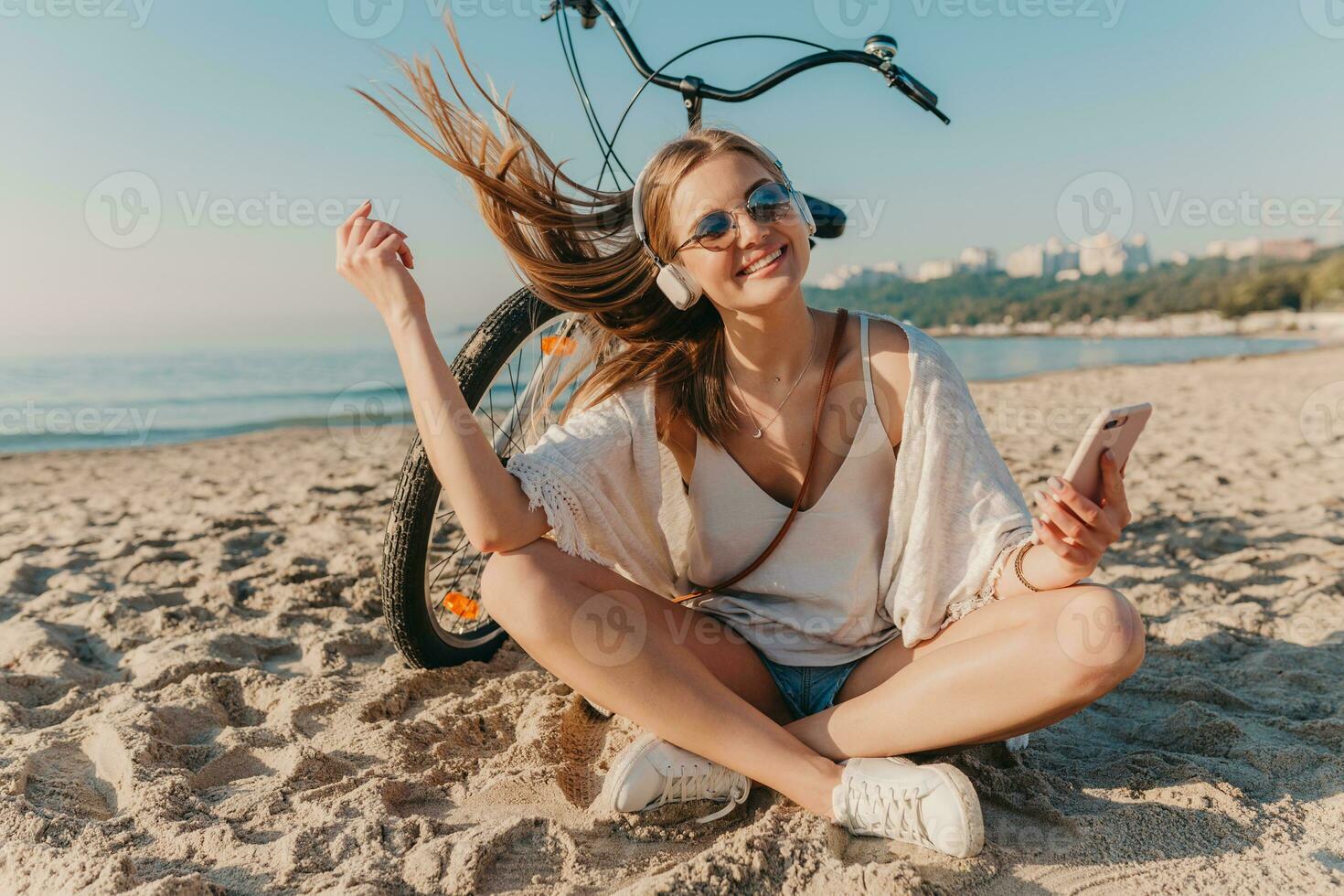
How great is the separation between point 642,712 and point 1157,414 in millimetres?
7349

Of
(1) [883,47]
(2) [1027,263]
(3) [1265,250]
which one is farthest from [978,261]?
(1) [883,47]

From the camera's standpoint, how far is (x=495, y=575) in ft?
5.60

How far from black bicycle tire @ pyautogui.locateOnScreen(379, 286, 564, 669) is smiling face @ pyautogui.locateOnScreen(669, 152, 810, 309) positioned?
1.82 feet

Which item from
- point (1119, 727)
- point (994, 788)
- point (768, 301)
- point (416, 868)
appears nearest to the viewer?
point (416, 868)

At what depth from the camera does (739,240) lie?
180 centimetres

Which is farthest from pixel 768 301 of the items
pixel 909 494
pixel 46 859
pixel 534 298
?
pixel 46 859

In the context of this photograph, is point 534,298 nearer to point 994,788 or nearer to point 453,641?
point 453,641

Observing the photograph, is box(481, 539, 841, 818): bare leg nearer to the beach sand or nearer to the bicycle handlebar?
the beach sand

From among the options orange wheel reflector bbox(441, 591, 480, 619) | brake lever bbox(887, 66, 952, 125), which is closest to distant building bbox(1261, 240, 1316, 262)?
brake lever bbox(887, 66, 952, 125)

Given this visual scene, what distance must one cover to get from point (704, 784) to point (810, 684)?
0.37 metres

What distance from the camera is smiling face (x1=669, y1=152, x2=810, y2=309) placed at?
5.89 feet

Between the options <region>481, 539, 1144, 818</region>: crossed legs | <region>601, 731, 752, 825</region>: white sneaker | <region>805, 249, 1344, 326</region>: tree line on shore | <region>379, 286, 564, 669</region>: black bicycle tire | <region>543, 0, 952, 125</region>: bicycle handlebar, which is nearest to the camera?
<region>481, 539, 1144, 818</region>: crossed legs

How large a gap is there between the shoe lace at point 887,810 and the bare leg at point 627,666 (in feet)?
0.29

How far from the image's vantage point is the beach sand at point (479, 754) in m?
1.44
